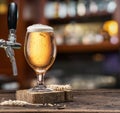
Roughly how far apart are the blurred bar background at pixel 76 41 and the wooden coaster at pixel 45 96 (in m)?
2.25

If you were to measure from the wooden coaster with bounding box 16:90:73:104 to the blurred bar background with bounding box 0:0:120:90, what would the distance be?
225cm

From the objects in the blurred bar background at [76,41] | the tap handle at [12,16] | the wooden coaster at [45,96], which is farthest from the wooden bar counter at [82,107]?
the blurred bar background at [76,41]

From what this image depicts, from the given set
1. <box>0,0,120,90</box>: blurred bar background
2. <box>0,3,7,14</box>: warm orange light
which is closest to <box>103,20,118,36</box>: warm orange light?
<box>0,0,120,90</box>: blurred bar background

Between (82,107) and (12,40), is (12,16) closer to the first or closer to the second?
(12,40)

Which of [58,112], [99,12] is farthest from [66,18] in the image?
[58,112]

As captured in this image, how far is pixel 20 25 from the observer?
3.50 meters

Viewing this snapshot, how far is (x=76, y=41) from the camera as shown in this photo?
140 inches

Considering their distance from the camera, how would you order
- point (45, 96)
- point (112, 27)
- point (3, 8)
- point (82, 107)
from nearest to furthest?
point (82, 107) < point (45, 96) < point (112, 27) < point (3, 8)

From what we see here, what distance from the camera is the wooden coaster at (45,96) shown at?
1.14 meters

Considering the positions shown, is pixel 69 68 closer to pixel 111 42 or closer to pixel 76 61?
pixel 76 61

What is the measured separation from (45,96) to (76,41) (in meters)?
2.43

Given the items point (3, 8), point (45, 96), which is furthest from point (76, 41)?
point (45, 96)

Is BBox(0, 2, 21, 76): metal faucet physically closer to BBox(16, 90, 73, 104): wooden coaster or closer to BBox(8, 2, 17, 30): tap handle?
BBox(8, 2, 17, 30): tap handle

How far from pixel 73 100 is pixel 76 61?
2631 millimetres
